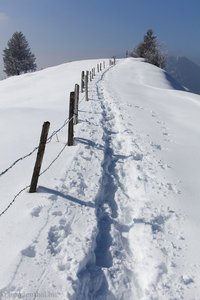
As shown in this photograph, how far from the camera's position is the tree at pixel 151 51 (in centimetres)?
7162

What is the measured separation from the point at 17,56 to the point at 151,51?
2497 cm

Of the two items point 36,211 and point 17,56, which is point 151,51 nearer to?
point 17,56

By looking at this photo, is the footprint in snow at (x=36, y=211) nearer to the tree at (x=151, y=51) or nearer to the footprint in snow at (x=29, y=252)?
the footprint in snow at (x=29, y=252)

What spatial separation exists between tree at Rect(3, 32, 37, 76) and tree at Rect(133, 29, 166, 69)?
68.9ft

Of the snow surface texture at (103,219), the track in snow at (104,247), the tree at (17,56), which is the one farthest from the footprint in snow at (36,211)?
the tree at (17,56)

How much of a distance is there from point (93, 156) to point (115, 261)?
4.70 metres

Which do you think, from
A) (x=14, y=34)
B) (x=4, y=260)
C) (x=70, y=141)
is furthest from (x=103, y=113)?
(x=14, y=34)

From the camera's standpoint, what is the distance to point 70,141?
35.0ft

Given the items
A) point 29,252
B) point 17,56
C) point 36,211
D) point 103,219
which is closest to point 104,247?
point 103,219

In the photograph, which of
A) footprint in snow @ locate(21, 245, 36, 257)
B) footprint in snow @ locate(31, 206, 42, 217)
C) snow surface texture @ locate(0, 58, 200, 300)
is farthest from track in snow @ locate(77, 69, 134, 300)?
footprint in snow @ locate(31, 206, 42, 217)

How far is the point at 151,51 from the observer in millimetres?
72562

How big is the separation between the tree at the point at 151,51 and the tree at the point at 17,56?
21.0 meters

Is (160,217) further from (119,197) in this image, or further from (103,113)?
(103,113)

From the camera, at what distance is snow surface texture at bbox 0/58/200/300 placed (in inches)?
189
